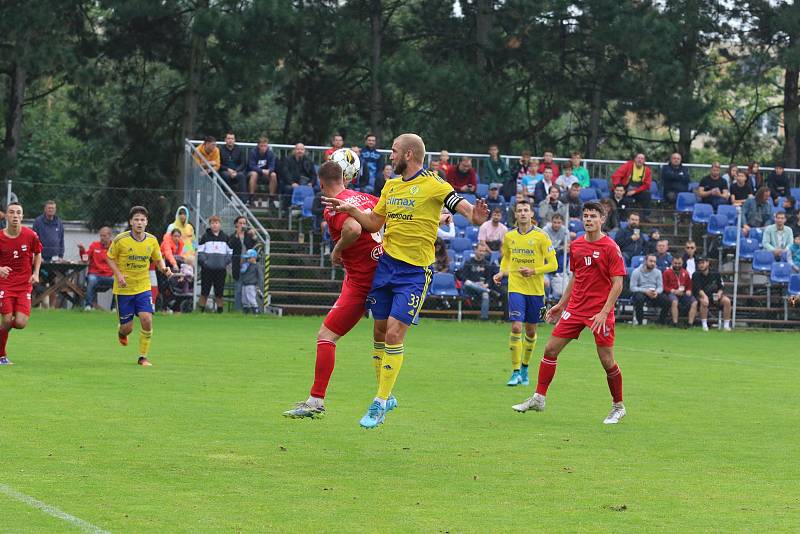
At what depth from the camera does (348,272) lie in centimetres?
1033

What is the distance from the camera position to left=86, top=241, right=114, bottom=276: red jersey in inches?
993

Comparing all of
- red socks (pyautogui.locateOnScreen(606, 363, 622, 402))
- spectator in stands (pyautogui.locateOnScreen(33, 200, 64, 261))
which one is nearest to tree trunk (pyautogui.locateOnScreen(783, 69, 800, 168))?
spectator in stands (pyautogui.locateOnScreen(33, 200, 64, 261))

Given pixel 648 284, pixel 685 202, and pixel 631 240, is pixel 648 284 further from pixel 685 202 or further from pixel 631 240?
pixel 685 202

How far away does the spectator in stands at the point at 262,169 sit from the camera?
28406 mm

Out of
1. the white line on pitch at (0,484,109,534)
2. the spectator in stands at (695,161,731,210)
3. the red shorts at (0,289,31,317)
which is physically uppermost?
the spectator in stands at (695,161,731,210)

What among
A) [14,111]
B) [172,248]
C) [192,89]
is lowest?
[172,248]

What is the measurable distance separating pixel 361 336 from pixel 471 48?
15.2 m

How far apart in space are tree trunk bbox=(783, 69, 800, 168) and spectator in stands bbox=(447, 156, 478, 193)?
11.5 metres

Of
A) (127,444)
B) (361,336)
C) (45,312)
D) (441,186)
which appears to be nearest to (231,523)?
(127,444)

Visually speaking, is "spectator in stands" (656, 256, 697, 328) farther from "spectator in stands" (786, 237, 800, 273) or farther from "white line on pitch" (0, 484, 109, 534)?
"white line on pitch" (0, 484, 109, 534)

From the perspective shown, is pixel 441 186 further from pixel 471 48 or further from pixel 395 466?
pixel 471 48

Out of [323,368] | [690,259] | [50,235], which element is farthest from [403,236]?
[690,259]

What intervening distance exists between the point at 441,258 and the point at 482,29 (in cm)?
1080

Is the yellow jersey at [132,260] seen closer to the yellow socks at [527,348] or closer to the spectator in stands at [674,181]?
the yellow socks at [527,348]
